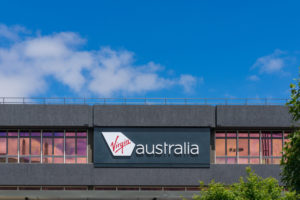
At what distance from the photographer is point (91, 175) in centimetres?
2866

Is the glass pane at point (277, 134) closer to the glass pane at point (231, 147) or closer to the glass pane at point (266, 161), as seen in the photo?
the glass pane at point (266, 161)

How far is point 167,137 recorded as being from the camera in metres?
29.0

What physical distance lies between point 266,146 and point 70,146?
15.3 meters

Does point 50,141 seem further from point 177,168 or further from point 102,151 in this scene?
point 177,168

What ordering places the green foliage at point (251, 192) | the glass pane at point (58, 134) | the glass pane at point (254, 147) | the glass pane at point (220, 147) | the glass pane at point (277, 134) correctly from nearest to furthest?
the green foliage at point (251, 192) < the glass pane at point (58, 134) < the glass pane at point (220, 147) < the glass pane at point (254, 147) < the glass pane at point (277, 134)

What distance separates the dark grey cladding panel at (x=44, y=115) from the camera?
2886 centimetres

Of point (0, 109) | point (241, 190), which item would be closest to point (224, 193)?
point (241, 190)

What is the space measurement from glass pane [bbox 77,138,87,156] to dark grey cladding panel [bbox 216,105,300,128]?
34.2ft

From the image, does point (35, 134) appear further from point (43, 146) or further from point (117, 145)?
point (117, 145)

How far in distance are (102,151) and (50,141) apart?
4.22 m

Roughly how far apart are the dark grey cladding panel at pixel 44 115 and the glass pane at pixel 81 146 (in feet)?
4.71

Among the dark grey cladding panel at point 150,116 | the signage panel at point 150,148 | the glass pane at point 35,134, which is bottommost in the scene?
the signage panel at point 150,148

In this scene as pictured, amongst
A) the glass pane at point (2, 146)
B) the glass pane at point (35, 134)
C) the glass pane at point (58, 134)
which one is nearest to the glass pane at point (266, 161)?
the glass pane at point (58, 134)

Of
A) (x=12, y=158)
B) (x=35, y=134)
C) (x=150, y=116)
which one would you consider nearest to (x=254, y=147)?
(x=150, y=116)
